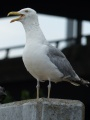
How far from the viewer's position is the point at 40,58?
1235cm

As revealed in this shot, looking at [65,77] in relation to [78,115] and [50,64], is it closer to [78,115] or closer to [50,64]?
[50,64]

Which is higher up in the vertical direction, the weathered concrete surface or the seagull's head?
the seagull's head

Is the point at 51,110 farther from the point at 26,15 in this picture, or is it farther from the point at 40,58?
the point at 26,15

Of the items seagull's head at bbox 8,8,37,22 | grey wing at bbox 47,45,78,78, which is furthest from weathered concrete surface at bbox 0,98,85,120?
seagull's head at bbox 8,8,37,22

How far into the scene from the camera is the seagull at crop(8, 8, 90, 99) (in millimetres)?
12312

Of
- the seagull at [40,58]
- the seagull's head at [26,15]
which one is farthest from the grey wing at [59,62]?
the seagull's head at [26,15]

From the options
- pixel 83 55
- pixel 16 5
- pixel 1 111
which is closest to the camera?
pixel 1 111

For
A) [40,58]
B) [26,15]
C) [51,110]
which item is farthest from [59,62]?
[51,110]

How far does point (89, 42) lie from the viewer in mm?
33719

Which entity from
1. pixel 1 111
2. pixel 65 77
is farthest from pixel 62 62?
pixel 1 111

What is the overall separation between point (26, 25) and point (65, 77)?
1058mm

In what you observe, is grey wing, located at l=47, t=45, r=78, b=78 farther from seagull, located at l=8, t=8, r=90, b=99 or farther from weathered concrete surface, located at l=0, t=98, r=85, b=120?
weathered concrete surface, located at l=0, t=98, r=85, b=120

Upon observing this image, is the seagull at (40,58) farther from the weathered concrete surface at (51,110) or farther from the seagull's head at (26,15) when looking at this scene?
the weathered concrete surface at (51,110)

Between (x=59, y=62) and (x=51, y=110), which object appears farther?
(x=59, y=62)
